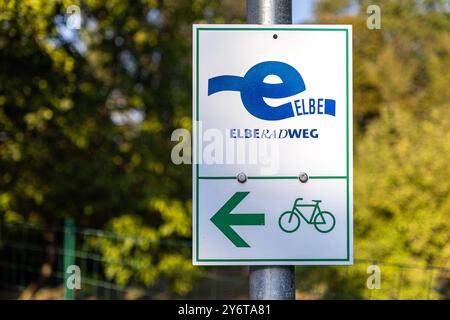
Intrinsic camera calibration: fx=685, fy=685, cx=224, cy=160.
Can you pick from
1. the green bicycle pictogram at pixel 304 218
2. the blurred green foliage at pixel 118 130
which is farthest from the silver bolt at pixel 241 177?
the blurred green foliage at pixel 118 130

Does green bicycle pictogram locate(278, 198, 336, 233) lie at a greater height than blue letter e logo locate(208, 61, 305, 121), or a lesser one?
lesser

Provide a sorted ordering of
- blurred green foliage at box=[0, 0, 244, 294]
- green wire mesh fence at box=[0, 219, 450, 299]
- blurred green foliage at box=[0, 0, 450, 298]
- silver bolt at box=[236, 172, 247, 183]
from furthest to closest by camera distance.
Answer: blurred green foliage at box=[0, 0, 244, 294]
blurred green foliage at box=[0, 0, 450, 298]
green wire mesh fence at box=[0, 219, 450, 299]
silver bolt at box=[236, 172, 247, 183]

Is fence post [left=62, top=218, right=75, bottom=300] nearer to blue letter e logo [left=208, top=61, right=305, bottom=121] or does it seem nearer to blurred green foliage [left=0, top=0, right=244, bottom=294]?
blurred green foliage [left=0, top=0, right=244, bottom=294]

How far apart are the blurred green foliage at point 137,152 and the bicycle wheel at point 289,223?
520cm

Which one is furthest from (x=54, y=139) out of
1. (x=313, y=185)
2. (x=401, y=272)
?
(x=313, y=185)

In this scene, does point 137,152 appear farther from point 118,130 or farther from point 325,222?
point 325,222

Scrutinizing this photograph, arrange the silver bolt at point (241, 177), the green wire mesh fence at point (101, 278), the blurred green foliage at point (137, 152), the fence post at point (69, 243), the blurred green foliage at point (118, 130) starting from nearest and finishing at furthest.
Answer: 1. the silver bolt at point (241, 177)
2. the green wire mesh fence at point (101, 278)
3. the blurred green foliage at point (137, 152)
4. the blurred green foliage at point (118, 130)
5. the fence post at point (69, 243)

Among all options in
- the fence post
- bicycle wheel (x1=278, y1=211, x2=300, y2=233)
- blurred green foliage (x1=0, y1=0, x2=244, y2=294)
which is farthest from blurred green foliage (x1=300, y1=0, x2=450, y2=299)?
bicycle wheel (x1=278, y1=211, x2=300, y2=233)

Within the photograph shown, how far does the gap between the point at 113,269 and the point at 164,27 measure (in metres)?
2.99

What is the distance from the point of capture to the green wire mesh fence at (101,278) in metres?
7.30

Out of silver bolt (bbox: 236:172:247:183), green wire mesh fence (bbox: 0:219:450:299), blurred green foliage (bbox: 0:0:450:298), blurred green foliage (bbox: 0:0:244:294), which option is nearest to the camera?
silver bolt (bbox: 236:172:247:183)

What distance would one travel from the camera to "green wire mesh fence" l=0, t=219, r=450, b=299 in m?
7.30

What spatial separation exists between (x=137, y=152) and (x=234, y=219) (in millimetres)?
5954

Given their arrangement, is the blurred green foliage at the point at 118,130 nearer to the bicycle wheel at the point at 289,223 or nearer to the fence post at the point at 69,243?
the fence post at the point at 69,243
